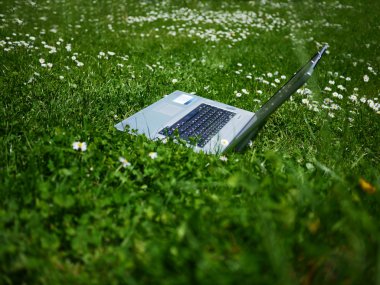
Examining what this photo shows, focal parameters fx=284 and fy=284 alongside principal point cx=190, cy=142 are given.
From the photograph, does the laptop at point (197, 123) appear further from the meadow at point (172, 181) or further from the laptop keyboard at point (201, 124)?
the meadow at point (172, 181)

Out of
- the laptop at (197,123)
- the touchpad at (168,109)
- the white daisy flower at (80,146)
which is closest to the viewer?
the white daisy flower at (80,146)

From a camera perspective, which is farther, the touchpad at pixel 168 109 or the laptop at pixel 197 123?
the touchpad at pixel 168 109

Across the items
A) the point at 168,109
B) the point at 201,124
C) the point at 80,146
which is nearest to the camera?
the point at 80,146

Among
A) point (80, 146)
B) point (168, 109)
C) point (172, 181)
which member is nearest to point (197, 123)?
point (168, 109)

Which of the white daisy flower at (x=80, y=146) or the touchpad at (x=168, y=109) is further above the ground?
the white daisy flower at (x=80, y=146)

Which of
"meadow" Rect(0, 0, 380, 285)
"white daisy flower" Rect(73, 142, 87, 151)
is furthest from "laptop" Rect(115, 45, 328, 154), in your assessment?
"white daisy flower" Rect(73, 142, 87, 151)

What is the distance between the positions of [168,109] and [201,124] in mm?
379

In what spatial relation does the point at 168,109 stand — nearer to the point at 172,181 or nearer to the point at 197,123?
the point at 197,123

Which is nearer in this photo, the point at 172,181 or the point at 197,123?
the point at 172,181

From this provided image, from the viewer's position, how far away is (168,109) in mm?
2654

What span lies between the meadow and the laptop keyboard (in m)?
0.21

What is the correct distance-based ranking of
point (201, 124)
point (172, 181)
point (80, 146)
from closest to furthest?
point (172, 181)
point (80, 146)
point (201, 124)

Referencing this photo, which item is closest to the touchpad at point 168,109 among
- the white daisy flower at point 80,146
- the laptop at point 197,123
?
the laptop at point 197,123

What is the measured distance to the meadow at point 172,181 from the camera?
1.21 m
